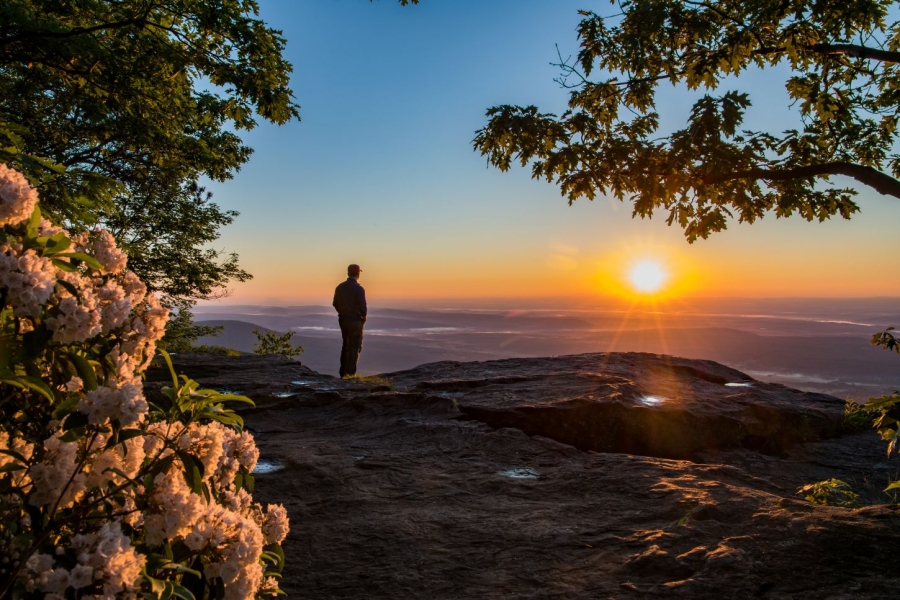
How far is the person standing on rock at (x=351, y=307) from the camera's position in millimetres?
15148

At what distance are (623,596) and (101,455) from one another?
3097 mm

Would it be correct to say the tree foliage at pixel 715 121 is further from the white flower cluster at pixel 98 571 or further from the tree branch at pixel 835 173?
the white flower cluster at pixel 98 571

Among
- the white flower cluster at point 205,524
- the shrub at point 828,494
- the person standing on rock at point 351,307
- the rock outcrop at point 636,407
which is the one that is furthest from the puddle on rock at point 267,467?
the person standing on rock at point 351,307

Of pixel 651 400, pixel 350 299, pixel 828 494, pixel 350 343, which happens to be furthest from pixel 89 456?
pixel 350 343

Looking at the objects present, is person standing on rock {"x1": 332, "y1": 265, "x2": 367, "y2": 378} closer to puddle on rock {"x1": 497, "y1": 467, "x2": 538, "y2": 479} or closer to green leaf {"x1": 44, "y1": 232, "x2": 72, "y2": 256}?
puddle on rock {"x1": 497, "y1": 467, "x2": 538, "y2": 479}

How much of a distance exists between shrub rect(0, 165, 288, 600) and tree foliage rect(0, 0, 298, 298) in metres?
4.54

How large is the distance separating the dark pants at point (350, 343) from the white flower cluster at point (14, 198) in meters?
13.1

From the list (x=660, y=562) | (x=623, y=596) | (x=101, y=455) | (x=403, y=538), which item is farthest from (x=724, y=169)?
(x=101, y=455)

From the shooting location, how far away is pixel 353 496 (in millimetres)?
5457

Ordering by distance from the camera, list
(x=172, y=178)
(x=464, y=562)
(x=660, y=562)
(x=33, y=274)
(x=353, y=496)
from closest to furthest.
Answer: (x=33, y=274) < (x=660, y=562) < (x=464, y=562) < (x=353, y=496) < (x=172, y=178)

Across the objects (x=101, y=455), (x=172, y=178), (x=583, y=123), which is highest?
(x=172, y=178)

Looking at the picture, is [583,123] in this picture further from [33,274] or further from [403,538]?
[33,274]

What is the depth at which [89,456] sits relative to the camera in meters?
2.23

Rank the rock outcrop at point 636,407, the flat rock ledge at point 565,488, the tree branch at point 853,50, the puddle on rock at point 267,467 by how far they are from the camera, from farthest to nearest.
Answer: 1. the rock outcrop at point 636,407
2. the tree branch at point 853,50
3. the puddle on rock at point 267,467
4. the flat rock ledge at point 565,488
